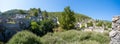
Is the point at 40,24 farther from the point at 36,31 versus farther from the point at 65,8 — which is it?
the point at 65,8

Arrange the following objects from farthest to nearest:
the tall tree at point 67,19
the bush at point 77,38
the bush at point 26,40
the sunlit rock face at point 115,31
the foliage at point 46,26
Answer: the foliage at point 46,26
the tall tree at point 67,19
the bush at point 77,38
the bush at point 26,40
the sunlit rock face at point 115,31

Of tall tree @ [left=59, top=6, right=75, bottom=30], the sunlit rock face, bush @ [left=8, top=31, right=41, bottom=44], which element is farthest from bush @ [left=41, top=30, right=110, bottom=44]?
the sunlit rock face

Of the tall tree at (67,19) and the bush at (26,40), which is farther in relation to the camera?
the tall tree at (67,19)

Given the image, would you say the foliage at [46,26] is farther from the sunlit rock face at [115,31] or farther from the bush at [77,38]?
the sunlit rock face at [115,31]

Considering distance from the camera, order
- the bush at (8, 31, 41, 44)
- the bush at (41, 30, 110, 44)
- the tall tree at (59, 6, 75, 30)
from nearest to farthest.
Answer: the bush at (8, 31, 41, 44) → the bush at (41, 30, 110, 44) → the tall tree at (59, 6, 75, 30)

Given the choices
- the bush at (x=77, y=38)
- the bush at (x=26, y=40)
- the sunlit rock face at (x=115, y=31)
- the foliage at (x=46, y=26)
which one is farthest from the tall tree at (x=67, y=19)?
the sunlit rock face at (x=115, y=31)

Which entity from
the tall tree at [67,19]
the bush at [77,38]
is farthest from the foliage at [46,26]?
the bush at [77,38]

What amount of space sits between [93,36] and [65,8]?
11099mm

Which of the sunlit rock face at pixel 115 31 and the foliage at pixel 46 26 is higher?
the sunlit rock face at pixel 115 31

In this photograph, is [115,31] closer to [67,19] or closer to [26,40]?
[26,40]

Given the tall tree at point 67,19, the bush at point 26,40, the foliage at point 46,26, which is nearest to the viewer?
the bush at point 26,40

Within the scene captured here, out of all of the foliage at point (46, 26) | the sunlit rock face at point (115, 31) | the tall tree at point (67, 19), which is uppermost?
the sunlit rock face at point (115, 31)

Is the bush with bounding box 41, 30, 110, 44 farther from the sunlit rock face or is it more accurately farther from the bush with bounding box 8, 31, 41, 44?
the sunlit rock face

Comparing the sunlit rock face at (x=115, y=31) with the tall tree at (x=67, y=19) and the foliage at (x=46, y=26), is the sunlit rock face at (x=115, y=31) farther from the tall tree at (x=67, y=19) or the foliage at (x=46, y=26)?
the foliage at (x=46, y=26)
